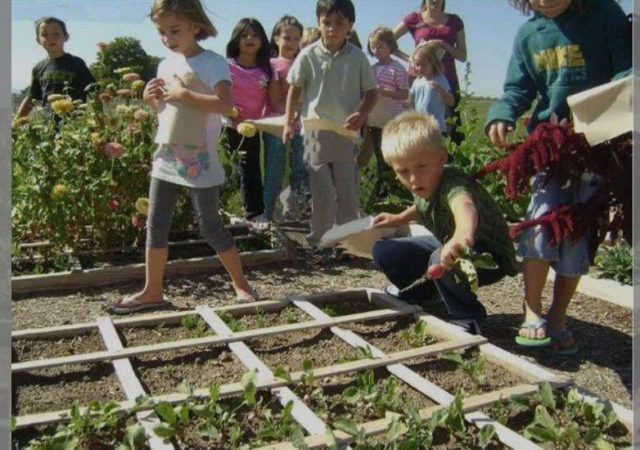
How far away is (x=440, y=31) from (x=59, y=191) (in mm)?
3558

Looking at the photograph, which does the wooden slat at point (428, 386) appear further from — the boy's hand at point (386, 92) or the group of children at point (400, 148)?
the boy's hand at point (386, 92)

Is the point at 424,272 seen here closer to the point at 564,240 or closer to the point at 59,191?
the point at 564,240

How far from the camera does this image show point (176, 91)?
3143 millimetres

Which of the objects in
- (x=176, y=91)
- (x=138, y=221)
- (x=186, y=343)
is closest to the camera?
(x=186, y=343)

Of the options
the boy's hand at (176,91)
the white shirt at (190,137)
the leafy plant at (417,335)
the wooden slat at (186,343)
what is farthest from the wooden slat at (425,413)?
the boy's hand at (176,91)

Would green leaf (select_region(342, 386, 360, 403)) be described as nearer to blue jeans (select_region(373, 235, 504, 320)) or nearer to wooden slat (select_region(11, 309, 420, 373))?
wooden slat (select_region(11, 309, 420, 373))

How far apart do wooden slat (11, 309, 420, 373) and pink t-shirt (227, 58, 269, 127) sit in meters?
2.39

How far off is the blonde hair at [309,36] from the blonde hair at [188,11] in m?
2.01

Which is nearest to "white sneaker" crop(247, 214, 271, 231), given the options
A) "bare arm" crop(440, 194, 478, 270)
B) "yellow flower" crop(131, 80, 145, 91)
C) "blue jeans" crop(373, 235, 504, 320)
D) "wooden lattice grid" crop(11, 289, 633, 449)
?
"yellow flower" crop(131, 80, 145, 91)

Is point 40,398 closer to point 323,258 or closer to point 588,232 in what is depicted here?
point 588,232

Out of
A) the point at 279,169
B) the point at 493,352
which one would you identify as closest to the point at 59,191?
the point at 279,169

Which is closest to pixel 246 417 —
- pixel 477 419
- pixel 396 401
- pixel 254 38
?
pixel 396 401

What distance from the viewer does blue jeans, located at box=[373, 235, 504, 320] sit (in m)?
2.98

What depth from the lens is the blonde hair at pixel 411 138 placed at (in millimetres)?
2727
